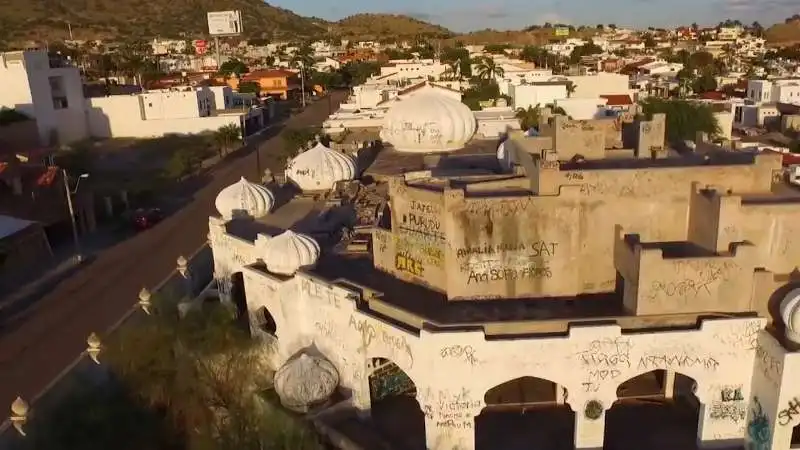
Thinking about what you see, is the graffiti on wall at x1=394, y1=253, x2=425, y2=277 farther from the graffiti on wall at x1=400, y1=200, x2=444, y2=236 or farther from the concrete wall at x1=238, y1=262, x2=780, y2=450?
the concrete wall at x1=238, y1=262, x2=780, y2=450

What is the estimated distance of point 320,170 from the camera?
25734 mm

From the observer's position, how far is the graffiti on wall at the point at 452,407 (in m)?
13.9

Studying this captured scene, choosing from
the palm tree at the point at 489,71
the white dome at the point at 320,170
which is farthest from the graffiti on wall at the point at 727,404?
the palm tree at the point at 489,71

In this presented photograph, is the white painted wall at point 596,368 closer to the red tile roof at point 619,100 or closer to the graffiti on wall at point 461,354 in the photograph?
the graffiti on wall at point 461,354

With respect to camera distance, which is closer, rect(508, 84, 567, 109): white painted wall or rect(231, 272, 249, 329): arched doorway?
rect(231, 272, 249, 329): arched doorway

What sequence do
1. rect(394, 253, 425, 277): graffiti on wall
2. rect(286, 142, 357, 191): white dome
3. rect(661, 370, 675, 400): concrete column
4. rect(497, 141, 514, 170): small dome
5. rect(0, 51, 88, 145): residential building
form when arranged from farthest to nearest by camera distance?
rect(0, 51, 88, 145): residential building < rect(286, 142, 357, 191): white dome < rect(497, 141, 514, 170): small dome < rect(394, 253, 425, 277): graffiti on wall < rect(661, 370, 675, 400): concrete column

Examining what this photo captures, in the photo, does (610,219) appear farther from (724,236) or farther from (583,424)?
(583,424)

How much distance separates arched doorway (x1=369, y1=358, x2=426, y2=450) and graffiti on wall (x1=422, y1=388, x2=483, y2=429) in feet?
3.48

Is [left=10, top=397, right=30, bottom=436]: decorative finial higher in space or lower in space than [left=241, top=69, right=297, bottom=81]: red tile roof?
lower

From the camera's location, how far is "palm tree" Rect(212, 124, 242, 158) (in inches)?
2432

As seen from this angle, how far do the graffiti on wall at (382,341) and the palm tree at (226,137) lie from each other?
4885 cm

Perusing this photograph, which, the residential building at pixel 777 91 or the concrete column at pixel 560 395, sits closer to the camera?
the concrete column at pixel 560 395

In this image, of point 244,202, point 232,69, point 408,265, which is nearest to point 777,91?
point 244,202

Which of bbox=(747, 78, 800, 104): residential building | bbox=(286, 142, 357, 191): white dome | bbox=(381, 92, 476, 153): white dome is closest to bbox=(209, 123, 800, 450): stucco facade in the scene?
bbox=(286, 142, 357, 191): white dome
